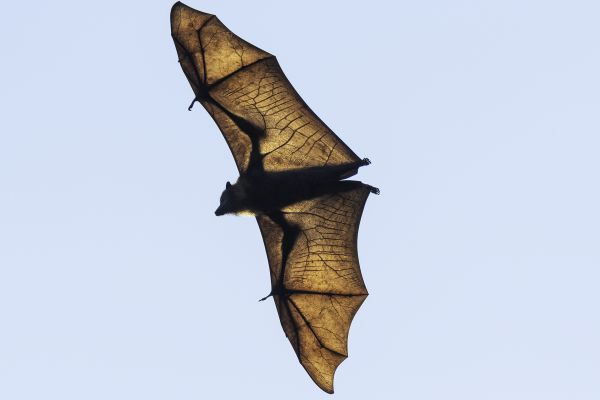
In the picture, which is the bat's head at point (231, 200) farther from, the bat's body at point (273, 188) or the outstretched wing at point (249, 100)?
the outstretched wing at point (249, 100)

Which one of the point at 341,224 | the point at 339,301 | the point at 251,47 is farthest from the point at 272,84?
the point at 339,301

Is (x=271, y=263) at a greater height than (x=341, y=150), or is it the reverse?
(x=341, y=150)

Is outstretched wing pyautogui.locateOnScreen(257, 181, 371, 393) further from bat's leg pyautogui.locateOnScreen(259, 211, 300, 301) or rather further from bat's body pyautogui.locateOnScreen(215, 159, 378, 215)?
bat's body pyautogui.locateOnScreen(215, 159, 378, 215)

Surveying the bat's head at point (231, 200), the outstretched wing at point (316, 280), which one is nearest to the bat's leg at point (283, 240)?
the outstretched wing at point (316, 280)

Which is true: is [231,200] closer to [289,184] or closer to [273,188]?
[273,188]

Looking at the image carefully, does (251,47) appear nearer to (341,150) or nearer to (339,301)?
(341,150)

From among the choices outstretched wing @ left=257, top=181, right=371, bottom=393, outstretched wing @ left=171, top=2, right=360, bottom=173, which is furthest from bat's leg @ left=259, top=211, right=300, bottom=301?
outstretched wing @ left=171, top=2, right=360, bottom=173
